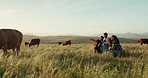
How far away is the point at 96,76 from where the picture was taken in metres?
6.13

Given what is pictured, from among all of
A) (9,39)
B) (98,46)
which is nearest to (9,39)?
(9,39)

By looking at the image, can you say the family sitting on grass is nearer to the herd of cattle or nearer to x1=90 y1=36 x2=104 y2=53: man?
x1=90 y1=36 x2=104 y2=53: man

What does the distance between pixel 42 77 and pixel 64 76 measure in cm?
54

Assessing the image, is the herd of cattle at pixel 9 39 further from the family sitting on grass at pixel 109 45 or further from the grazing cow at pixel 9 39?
the family sitting on grass at pixel 109 45

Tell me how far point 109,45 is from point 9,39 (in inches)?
229

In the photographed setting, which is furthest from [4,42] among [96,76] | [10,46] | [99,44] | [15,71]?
[96,76]

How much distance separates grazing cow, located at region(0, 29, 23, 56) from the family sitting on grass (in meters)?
4.73

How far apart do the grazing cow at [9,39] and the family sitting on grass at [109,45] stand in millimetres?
4729

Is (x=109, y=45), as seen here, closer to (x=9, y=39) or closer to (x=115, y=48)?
(x=115, y=48)

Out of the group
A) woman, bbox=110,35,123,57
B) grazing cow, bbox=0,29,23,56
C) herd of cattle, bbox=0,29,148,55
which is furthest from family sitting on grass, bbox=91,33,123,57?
grazing cow, bbox=0,29,23,56

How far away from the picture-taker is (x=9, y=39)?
605 inches

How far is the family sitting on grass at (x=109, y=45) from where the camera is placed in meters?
15.8

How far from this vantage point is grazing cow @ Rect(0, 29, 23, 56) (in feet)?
48.3

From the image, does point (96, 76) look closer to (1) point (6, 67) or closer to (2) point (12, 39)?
(1) point (6, 67)
